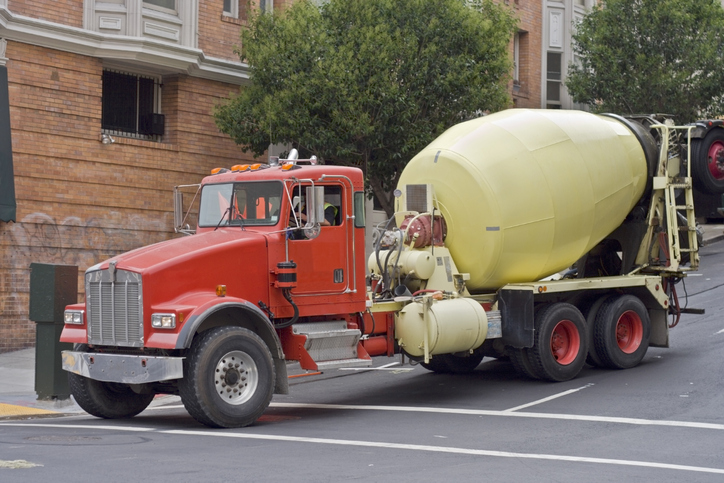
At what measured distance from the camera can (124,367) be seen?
32.8ft

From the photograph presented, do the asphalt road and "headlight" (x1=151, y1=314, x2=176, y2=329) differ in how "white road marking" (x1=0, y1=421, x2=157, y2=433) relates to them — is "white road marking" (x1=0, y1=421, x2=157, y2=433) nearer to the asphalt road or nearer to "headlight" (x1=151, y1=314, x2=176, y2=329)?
the asphalt road

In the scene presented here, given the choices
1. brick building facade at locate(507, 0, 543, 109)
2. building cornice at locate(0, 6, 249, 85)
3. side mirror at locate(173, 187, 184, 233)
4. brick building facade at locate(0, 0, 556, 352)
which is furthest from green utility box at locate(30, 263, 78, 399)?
brick building facade at locate(507, 0, 543, 109)

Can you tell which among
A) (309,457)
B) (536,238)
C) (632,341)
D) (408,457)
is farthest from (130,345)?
(632,341)

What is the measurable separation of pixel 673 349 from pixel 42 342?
1006cm

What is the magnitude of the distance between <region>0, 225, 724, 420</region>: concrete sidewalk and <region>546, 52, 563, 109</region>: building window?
22415 millimetres

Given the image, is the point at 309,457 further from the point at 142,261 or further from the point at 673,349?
the point at 673,349

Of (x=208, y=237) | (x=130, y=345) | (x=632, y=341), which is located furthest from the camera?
(x=632, y=341)

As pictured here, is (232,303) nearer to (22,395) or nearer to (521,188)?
(521,188)

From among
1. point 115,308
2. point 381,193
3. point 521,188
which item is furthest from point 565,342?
point 381,193

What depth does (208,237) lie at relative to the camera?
35.8ft

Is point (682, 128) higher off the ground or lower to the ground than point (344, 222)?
higher

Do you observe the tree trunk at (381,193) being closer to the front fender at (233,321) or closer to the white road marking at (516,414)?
the white road marking at (516,414)

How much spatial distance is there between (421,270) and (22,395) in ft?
19.7

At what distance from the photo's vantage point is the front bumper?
9742mm
